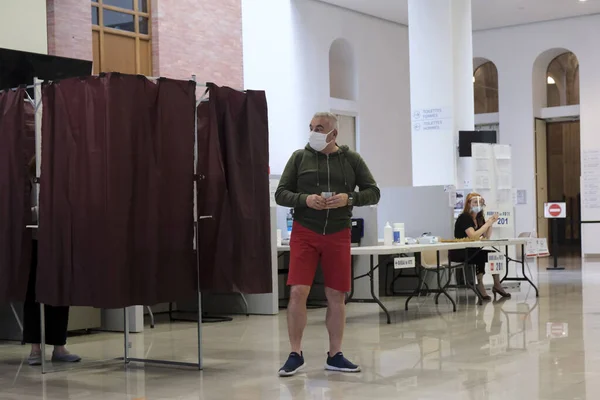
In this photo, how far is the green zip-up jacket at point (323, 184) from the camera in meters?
4.80

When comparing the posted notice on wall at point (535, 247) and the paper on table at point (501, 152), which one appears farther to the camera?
the paper on table at point (501, 152)

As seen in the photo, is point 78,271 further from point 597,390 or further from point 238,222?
point 597,390

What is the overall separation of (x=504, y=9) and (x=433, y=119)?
17.7ft

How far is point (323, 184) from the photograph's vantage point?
4.89 m

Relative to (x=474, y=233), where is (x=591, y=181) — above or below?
above

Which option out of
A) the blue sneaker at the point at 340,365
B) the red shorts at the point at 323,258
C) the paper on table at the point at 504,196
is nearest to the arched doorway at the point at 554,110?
the paper on table at the point at 504,196

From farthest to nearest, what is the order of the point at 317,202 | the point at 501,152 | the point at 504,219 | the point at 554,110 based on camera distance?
the point at 554,110
the point at 501,152
the point at 504,219
the point at 317,202

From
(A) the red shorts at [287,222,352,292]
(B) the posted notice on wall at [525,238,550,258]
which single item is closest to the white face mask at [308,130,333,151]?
(A) the red shorts at [287,222,352,292]

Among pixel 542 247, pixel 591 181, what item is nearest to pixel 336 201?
pixel 542 247

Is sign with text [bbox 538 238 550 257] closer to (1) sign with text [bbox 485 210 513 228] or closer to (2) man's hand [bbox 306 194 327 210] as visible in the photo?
(1) sign with text [bbox 485 210 513 228]

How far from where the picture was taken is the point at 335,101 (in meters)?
16.7

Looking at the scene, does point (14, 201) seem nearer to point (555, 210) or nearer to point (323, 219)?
point (323, 219)

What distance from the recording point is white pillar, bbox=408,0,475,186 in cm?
1246

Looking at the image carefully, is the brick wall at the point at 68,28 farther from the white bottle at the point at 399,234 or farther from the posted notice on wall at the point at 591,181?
the posted notice on wall at the point at 591,181
